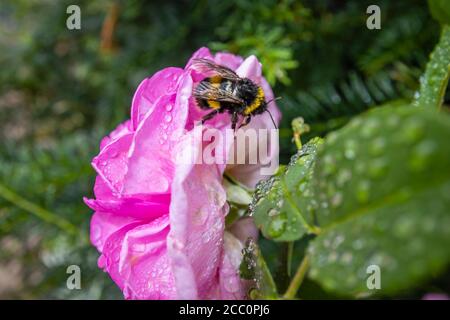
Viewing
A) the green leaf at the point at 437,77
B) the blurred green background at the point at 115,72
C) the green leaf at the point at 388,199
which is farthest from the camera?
the blurred green background at the point at 115,72

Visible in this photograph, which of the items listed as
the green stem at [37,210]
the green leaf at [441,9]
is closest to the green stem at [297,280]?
the green leaf at [441,9]

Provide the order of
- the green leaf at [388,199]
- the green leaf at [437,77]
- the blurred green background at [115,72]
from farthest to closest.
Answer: the blurred green background at [115,72]
the green leaf at [437,77]
the green leaf at [388,199]

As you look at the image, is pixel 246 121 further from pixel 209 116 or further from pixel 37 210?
pixel 37 210

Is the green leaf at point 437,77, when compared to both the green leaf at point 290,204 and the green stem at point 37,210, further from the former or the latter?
the green stem at point 37,210

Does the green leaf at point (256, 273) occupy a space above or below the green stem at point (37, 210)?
above

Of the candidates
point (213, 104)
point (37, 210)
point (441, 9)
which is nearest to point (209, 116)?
point (213, 104)

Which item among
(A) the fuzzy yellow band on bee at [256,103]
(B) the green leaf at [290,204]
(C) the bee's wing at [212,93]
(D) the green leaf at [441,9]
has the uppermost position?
(D) the green leaf at [441,9]
